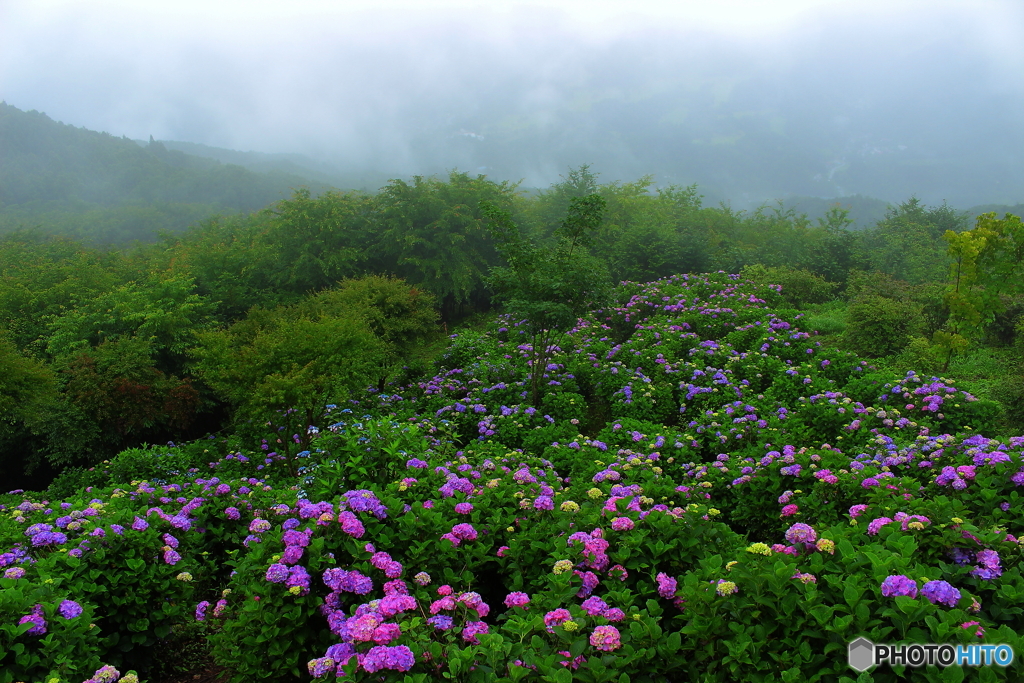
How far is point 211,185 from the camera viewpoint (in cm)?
8262

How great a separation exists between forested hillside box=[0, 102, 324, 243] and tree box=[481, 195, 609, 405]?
66.4 metres

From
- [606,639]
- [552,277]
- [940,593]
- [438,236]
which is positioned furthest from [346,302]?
[940,593]

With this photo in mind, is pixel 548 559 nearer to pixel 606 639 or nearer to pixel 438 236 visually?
pixel 606 639

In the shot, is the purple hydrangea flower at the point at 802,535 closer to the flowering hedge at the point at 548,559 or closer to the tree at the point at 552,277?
the flowering hedge at the point at 548,559

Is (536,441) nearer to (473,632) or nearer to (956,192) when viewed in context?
(473,632)

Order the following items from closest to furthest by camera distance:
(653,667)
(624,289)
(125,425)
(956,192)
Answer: (653,667) → (125,425) → (624,289) → (956,192)

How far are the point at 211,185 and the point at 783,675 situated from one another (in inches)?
3821

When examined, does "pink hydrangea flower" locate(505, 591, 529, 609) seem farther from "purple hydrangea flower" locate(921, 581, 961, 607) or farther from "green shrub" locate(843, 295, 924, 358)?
"green shrub" locate(843, 295, 924, 358)

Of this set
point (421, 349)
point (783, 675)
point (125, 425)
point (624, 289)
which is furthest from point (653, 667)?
point (624, 289)

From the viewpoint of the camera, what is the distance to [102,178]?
268 feet

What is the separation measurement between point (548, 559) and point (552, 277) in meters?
5.20

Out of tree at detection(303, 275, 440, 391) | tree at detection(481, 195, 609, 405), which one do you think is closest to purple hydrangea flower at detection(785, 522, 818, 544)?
tree at detection(481, 195, 609, 405)

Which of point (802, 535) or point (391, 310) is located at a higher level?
point (802, 535)

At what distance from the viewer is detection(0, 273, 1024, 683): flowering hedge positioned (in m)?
2.40
